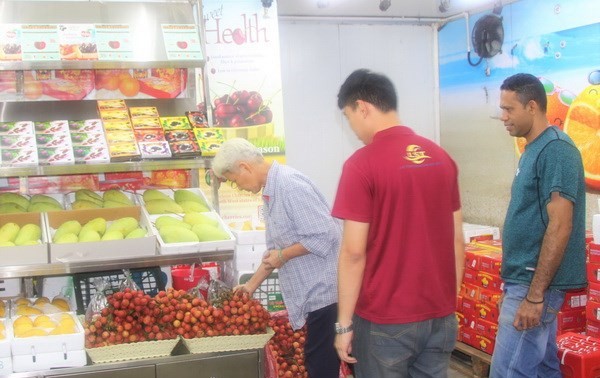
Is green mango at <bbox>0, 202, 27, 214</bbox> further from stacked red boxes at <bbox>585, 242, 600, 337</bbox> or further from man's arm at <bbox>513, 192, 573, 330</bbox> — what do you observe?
stacked red boxes at <bbox>585, 242, 600, 337</bbox>

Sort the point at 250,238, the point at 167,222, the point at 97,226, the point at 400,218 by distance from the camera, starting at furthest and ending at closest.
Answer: the point at 250,238
the point at 167,222
the point at 97,226
the point at 400,218

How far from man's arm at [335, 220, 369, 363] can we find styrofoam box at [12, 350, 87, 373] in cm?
123

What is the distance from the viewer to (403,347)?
2.62 m

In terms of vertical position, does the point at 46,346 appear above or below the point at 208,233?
below

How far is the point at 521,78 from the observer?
3312 millimetres

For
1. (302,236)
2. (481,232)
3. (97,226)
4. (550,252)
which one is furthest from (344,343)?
(481,232)

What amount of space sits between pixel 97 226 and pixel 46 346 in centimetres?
62

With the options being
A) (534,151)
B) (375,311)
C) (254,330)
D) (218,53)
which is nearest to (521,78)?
(534,151)

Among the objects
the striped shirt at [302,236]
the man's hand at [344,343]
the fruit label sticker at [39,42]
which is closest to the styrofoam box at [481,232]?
the striped shirt at [302,236]

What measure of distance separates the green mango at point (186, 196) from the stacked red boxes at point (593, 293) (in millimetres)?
2577

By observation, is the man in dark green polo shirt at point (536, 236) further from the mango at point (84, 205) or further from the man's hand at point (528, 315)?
the mango at point (84, 205)

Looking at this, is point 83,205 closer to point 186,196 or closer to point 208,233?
point 186,196

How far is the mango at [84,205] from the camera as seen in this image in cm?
355

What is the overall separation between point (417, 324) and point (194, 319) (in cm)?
110
